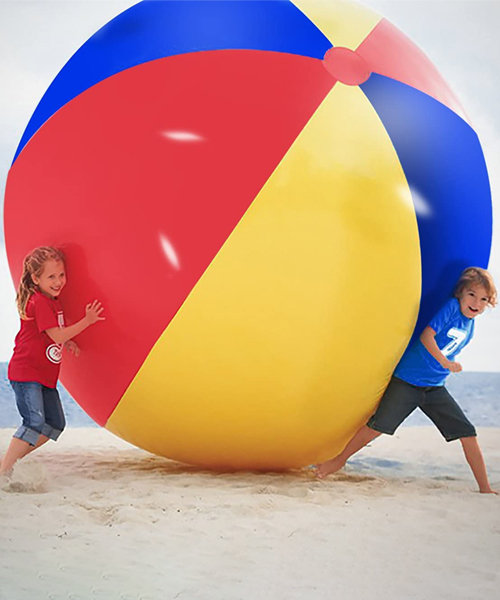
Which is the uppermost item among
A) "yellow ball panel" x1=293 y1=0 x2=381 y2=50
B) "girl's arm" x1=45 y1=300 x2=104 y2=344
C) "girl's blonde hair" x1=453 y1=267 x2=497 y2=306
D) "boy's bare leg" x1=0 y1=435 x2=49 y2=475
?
"yellow ball panel" x1=293 y1=0 x2=381 y2=50

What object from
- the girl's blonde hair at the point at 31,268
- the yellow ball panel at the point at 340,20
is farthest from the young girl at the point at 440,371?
the girl's blonde hair at the point at 31,268

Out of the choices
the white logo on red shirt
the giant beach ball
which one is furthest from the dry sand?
the white logo on red shirt

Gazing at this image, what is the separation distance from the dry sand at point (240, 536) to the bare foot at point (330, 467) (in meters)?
0.05

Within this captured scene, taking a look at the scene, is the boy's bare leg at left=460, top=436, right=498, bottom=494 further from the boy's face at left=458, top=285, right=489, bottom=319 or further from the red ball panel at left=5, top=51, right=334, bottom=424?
the red ball panel at left=5, top=51, right=334, bottom=424

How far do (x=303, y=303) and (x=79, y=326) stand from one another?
83 centimetres

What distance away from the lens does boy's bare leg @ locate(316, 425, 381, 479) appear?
287 cm

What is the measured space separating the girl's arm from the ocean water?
4.22 meters

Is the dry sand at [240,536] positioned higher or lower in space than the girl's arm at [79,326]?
lower

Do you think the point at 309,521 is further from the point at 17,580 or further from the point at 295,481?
the point at 17,580

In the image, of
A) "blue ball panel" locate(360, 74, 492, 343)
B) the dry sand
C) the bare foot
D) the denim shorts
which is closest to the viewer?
the dry sand

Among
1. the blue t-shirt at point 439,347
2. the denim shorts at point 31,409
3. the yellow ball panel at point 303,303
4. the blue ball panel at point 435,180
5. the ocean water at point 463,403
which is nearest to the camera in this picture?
the yellow ball panel at point 303,303

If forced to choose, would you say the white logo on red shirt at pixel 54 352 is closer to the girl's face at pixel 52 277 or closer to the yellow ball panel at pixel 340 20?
the girl's face at pixel 52 277

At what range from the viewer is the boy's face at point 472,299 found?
107 inches

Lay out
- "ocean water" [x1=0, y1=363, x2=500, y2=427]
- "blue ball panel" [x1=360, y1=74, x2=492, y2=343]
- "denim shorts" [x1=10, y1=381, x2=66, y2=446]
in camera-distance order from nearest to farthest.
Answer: "blue ball panel" [x1=360, y1=74, x2=492, y2=343] < "denim shorts" [x1=10, y1=381, x2=66, y2=446] < "ocean water" [x1=0, y1=363, x2=500, y2=427]
